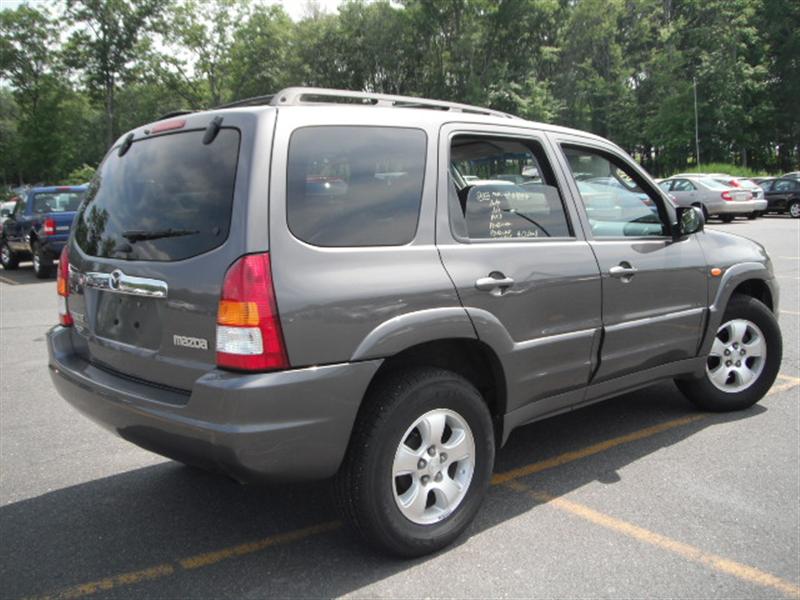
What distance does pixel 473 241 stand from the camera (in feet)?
10.4

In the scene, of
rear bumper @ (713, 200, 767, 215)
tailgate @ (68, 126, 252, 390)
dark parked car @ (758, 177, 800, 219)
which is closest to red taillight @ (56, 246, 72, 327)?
tailgate @ (68, 126, 252, 390)

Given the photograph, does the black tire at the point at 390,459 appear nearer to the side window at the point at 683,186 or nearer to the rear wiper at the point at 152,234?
the rear wiper at the point at 152,234

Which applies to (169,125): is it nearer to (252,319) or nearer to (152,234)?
(152,234)

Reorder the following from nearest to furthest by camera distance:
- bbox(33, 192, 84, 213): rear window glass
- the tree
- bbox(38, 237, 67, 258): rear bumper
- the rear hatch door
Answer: the rear hatch door, bbox(38, 237, 67, 258): rear bumper, bbox(33, 192, 84, 213): rear window glass, the tree

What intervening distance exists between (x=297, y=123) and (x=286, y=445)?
125cm

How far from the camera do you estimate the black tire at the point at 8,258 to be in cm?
1658

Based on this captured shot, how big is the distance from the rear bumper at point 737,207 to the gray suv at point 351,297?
20.2 metres

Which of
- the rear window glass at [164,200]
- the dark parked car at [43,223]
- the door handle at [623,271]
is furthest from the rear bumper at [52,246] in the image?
the door handle at [623,271]

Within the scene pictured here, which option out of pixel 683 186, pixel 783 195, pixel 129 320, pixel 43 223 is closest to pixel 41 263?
pixel 43 223

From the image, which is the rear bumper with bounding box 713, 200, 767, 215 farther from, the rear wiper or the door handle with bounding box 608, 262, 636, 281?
the rear wiper

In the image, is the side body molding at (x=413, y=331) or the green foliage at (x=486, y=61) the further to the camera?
the green foliage at (x=486, y=61)

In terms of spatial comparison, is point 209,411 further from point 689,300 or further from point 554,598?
point 689,300

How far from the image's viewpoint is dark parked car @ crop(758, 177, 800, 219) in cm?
2359

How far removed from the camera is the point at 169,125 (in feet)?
10.1
